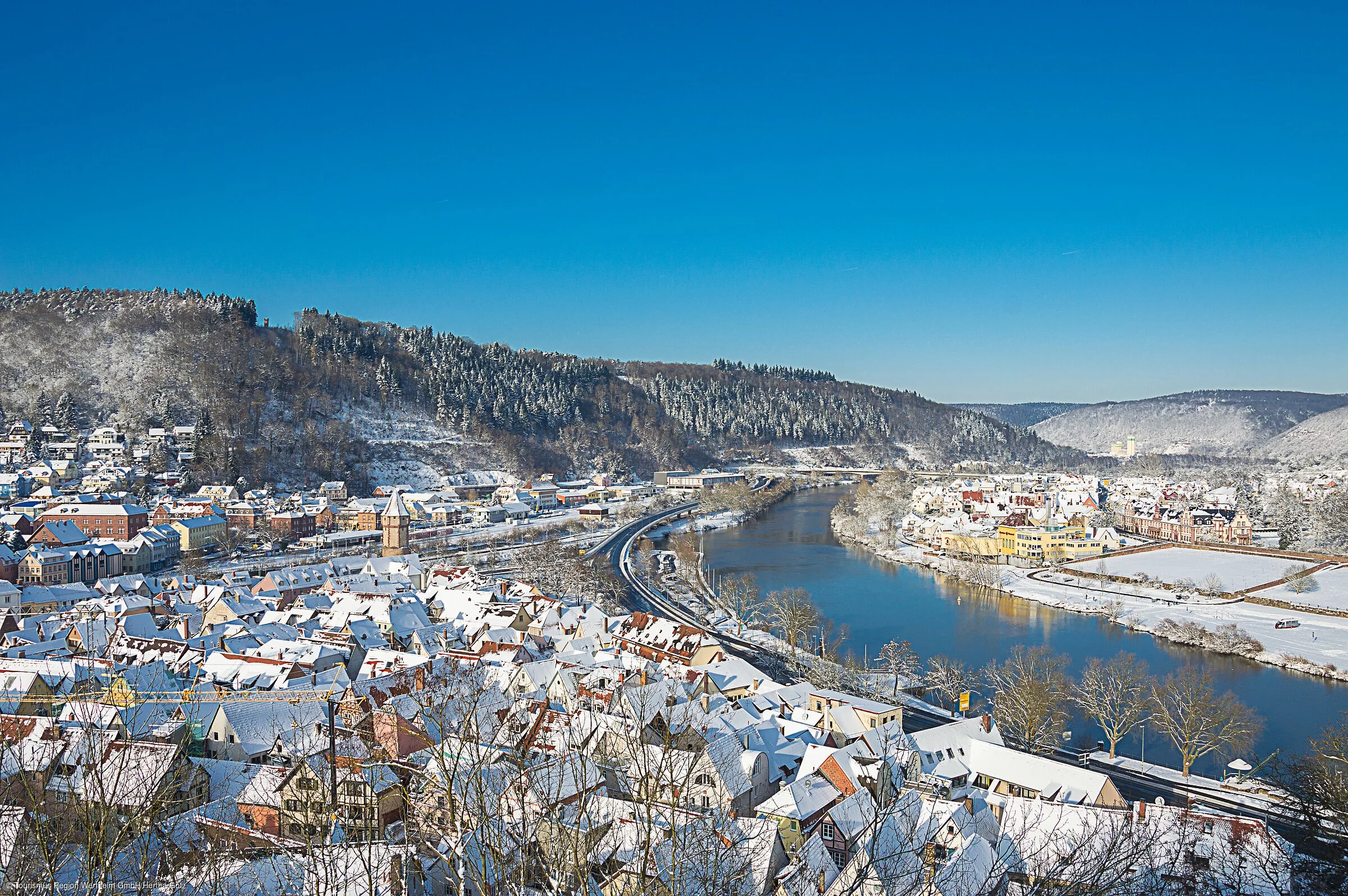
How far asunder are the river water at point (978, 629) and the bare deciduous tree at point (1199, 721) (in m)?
0.14

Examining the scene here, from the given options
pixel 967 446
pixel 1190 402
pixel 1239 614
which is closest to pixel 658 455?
pixel 967 446

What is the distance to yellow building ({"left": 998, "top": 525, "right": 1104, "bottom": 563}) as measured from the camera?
60.1 ft

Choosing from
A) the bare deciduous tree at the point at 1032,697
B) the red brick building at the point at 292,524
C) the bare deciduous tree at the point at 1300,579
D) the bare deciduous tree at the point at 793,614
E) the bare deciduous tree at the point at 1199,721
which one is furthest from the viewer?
the red brick building at the point at 292,524

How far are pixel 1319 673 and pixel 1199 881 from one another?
24.6 ft

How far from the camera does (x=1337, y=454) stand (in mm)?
48312

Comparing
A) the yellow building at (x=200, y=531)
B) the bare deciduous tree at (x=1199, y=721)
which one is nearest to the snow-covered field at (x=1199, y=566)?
the bare deciduous tree at (x=1199, y=721)

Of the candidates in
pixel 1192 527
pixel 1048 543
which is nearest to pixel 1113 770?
pixel 1048 543

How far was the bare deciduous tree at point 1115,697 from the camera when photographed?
25.1ft

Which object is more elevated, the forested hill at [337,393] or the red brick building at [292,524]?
the forested hill at [337,393]

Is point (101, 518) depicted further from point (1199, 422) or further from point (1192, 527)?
point (1199, 422)

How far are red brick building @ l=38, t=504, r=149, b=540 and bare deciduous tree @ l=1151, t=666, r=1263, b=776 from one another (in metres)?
17.5

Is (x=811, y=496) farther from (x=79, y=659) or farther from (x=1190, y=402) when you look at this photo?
(x=1190, y=402)

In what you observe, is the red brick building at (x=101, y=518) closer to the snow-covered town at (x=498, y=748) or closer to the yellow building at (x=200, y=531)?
the snow-covered town at (x=498, y=748)

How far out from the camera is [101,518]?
17.9 metres
